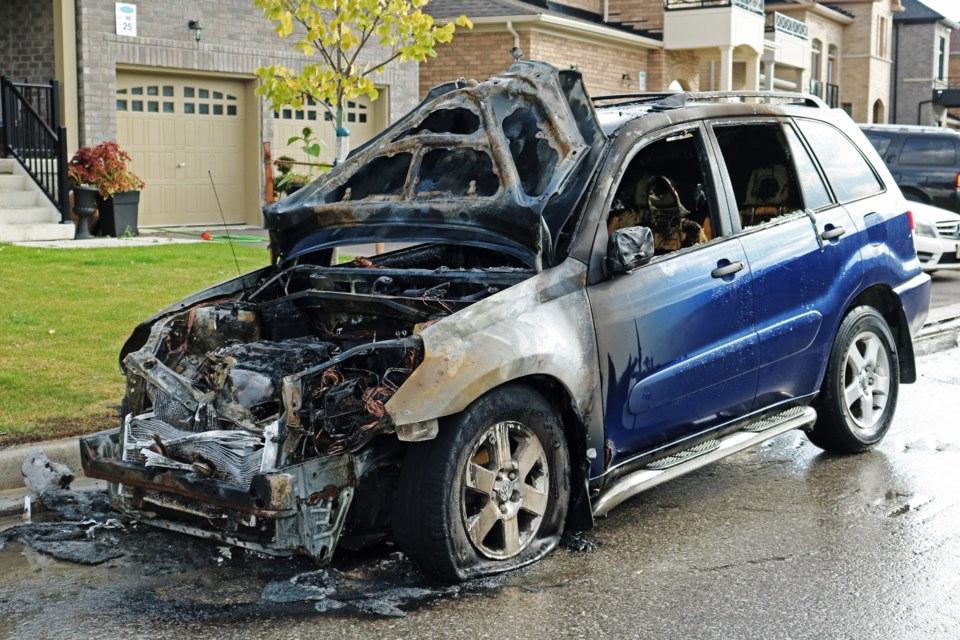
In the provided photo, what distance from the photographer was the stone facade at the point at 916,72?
5644 centimetres

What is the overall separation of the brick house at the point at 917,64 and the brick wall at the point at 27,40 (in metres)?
46.4

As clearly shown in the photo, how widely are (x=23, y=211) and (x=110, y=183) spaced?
133 centimetres

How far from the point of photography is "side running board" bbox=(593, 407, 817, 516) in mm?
5125

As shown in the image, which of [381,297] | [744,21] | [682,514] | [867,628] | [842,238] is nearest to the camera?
[867,628]

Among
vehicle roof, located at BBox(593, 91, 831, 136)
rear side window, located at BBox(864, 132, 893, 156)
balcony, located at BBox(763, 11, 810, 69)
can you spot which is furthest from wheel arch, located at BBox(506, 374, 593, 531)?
balcony, located at BBox(763, 11, 810, 69)

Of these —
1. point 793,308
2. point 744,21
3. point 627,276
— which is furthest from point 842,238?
point 744,21

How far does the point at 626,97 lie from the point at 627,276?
1.93 metres

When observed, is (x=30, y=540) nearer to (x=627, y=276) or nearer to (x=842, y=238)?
(x=627, y=276)

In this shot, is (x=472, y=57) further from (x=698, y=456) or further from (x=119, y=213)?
(x=698, y=456)

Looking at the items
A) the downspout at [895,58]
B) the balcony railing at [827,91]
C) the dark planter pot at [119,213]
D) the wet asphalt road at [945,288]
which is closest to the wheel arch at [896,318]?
the wet asphalt road at [945,288]

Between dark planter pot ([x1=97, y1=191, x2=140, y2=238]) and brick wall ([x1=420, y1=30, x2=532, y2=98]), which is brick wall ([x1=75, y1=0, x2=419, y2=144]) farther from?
brick wall ([x1=420, y1=30, x2=532, y2=98])

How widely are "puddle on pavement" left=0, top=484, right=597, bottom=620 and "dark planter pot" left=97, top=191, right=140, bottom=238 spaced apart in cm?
1220

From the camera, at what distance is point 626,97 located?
22.4 ft

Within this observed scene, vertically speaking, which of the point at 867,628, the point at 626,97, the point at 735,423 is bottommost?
the point at 867,628
